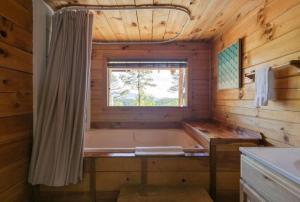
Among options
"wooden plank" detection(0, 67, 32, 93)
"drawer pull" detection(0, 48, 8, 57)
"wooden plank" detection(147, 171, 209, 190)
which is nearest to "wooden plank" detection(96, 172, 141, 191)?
"wooden plank" detection(147, 171, 209, 190)

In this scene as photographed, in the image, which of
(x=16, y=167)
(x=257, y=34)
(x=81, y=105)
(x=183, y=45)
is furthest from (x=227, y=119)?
(x=16, y=167)

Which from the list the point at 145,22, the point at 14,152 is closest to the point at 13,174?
the point at 14,152

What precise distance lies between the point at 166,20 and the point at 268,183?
2.02 m

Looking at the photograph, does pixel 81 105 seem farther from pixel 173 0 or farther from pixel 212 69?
pixel 212 69

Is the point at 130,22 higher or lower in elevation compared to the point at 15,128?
higher

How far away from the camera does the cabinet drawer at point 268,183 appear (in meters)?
0.91

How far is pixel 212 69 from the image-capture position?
Answer: 3.44 metres

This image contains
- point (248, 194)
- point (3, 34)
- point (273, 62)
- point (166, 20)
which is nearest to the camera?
point (248, 194)

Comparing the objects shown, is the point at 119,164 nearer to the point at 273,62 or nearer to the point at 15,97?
the point at 15,97

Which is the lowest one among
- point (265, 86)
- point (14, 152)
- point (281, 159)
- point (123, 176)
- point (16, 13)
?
point (123, 176)

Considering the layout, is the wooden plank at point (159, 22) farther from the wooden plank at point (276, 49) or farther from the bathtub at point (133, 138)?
the bathtub at point (133, 138)

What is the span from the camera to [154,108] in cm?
350

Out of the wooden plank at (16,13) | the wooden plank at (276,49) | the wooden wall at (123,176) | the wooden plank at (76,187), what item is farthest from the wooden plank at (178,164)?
the wooden plank at (16,13)

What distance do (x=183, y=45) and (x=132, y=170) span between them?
2.17 metres
